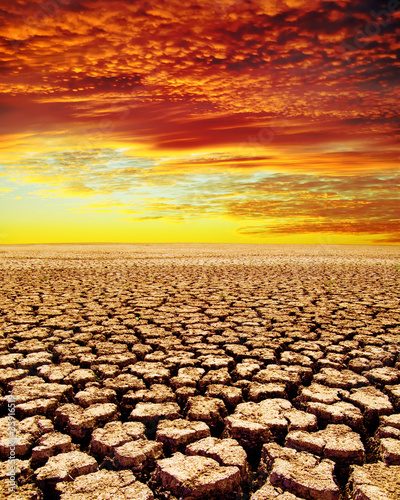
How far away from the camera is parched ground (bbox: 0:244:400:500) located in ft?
A: 6.37

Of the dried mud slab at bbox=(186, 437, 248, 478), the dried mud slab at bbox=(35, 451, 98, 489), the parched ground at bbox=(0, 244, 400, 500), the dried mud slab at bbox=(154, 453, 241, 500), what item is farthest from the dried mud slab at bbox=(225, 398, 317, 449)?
the dried mud slab at bbox=(35, 451, 98, 489)

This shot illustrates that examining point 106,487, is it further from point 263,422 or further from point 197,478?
point 263,422

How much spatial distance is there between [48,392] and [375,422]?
82.8 inches

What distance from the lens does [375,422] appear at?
8.32 ft

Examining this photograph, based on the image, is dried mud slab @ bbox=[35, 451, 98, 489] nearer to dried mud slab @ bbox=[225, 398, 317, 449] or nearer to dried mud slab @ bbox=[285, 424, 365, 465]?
dried mud slab @ bbox=[225, 398, 317, 449]

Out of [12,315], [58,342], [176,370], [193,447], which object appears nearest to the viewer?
[193,447]

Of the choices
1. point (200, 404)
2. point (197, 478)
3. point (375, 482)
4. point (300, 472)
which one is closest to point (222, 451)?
point (197, 478)

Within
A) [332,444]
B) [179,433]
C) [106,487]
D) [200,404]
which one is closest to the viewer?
[106,487]

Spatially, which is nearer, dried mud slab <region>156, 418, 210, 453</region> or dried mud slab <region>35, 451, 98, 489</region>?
dried mud slab <region>35, 451, 98, 489</region>

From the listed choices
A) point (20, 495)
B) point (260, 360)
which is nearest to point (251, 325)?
point (260, 360)

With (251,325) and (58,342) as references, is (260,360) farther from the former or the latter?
(58,342)

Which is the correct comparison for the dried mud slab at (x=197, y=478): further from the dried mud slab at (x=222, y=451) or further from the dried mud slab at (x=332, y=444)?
the dried mud slab at (x=332, y=444)

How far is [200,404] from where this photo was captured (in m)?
2.66

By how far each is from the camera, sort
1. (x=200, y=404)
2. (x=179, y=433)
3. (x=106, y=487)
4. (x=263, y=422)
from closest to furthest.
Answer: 1. (x=106, y=487)
2. (x=179, y=433)
3. (x=263, y=422)
4. (x=200, y=404)
